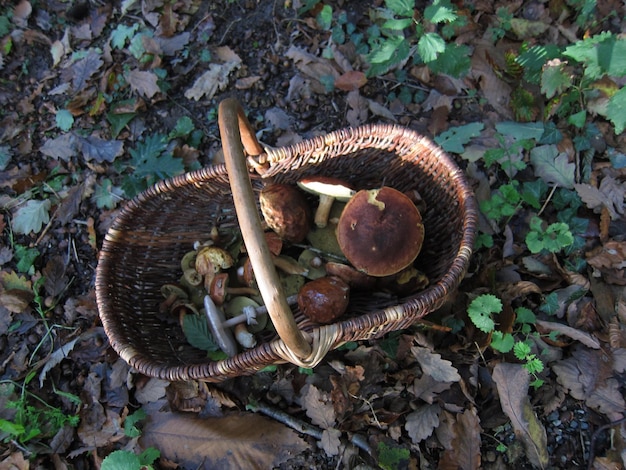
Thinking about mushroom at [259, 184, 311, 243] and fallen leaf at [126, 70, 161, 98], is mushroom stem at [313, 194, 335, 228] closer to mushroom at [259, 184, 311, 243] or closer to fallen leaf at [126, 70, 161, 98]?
mushroom at [259, 184, 311, 243]

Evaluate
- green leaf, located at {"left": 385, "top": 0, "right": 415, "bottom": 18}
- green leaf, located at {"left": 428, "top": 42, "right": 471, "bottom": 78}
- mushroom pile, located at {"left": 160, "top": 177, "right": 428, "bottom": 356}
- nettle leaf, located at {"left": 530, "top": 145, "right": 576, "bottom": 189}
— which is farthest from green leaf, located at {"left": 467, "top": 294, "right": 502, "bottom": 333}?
green leaf, located at {"left": 385, "top": 0, "right": 415, "bottom": 18}

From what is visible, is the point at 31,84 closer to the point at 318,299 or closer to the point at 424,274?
the point at 318,299

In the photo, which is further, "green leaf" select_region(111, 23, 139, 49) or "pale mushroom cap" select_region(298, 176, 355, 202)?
"green leaf" select_region(111, 23, 139, 49)

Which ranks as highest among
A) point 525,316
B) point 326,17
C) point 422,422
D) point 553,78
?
point 326,17

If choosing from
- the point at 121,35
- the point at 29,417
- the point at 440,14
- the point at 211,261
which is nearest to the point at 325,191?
the point at 211,261

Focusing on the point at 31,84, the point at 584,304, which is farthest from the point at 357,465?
the point at 31,84

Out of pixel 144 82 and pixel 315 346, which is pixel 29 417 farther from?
pixel 144 82
